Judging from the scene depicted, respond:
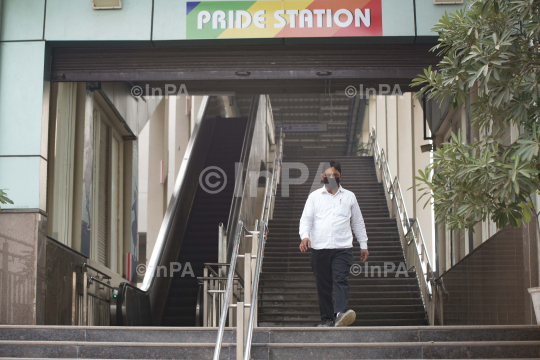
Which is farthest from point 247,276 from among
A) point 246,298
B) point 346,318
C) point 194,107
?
point 194,107

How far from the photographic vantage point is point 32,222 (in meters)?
6.79

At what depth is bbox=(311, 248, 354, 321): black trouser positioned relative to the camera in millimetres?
5785

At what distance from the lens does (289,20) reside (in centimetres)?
734

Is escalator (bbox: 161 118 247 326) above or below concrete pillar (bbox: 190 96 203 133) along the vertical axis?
below

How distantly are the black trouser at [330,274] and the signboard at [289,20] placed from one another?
8.71 feet

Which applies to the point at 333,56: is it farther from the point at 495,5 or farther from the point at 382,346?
the point at 382,346

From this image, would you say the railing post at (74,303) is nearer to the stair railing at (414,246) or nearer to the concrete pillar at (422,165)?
the stair railing at (414,246)

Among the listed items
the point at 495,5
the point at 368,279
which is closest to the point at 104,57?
the point at 495,5

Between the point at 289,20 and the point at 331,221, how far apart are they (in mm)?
2570
